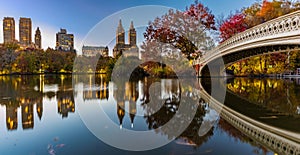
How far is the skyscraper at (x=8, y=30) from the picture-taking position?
124m

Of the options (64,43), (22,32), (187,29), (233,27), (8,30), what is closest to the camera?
(187,29)

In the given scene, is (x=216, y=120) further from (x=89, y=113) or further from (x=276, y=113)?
(x=89, y=113)

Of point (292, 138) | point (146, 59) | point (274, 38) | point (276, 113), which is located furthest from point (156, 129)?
point (146, 59)

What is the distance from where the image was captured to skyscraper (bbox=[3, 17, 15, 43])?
407 ft

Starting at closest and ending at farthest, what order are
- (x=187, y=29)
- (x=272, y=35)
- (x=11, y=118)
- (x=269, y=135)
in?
(x=269, y=135) → (x=11, y=118) → (x=272, y=35) → (x=187, y=29)

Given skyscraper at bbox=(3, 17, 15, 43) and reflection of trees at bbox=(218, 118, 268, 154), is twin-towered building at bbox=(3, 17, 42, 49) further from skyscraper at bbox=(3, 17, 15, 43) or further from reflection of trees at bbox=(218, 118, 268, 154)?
reflection of trees at bbox=(218, 118, 268, 154)

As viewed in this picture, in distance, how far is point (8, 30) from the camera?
126m

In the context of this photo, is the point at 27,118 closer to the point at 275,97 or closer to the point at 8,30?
the point at 275,97

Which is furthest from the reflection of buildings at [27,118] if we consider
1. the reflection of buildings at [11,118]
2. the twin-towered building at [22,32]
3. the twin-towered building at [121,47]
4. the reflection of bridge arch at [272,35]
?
the twin-towered building at [22,32]

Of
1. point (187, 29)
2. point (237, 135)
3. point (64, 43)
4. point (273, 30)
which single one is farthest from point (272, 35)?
point (64, 43)

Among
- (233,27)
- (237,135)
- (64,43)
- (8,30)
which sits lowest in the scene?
(237,135)

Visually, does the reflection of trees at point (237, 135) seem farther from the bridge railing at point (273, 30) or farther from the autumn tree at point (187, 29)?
the autumn tree at point (187, 29)

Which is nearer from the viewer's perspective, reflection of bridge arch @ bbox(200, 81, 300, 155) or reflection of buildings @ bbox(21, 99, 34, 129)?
reflection of bridge arch @ bbox(200, 81, 300, 155)

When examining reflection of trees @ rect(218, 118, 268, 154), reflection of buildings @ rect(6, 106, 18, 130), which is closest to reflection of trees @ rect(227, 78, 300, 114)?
reflection of trees @ rect(218, 118, 268, 154)
